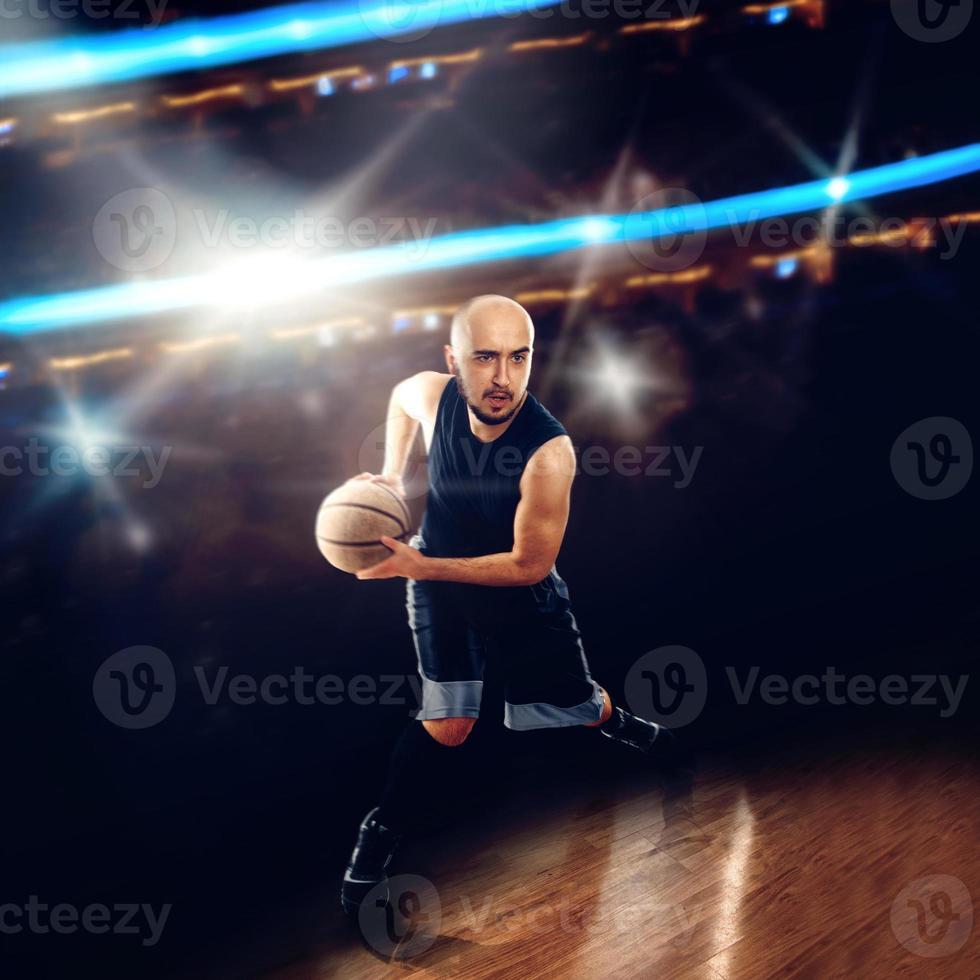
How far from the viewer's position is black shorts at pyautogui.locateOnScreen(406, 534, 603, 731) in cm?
219

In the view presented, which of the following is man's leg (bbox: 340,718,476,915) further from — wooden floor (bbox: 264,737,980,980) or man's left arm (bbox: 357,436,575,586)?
man's left arm (bbox: 357,436,575,586)

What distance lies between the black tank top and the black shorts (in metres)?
0.12

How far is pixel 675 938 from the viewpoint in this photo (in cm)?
191

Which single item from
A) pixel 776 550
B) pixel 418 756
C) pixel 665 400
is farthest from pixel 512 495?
pixel 776 550

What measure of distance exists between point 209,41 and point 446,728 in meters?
2.43

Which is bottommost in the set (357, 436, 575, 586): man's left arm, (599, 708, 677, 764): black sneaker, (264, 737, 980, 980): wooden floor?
(264, 737, 980, 980): wooden floor

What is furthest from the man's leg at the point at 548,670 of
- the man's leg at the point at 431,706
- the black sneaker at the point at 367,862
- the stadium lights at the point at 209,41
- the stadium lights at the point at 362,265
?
the stadium lights at the point at 209,41

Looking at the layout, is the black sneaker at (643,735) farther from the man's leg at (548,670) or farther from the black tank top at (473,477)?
the black tank top at (473,477)

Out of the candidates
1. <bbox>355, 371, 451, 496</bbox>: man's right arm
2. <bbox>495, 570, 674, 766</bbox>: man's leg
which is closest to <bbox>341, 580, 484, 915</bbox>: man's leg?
<bbox>495, 570, 674, 766</bbox>: man's leg

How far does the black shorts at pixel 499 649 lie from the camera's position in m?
2.19

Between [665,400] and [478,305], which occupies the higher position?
[478,305]

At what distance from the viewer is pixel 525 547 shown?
2137 mm

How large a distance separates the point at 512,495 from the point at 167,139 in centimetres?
169

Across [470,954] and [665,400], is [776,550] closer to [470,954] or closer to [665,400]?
[665,400]
